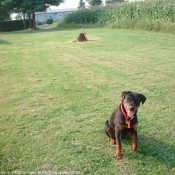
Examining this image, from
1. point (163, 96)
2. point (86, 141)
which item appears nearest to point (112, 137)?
point (86, 141)

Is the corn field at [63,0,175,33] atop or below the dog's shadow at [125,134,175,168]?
atop

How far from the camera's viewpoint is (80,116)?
13.8 ft

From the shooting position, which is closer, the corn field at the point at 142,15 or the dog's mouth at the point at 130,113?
the dog's mouth at the point at 130,113

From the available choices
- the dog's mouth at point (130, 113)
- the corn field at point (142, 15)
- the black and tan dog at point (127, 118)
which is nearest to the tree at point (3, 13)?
the corn field at point (142, 15)

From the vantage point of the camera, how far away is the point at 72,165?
2.89 metres

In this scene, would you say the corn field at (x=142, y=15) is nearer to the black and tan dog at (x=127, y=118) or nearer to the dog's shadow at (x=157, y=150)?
the dog's shadow at (x=157, y=150)

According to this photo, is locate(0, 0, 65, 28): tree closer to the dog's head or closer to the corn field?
the corn field

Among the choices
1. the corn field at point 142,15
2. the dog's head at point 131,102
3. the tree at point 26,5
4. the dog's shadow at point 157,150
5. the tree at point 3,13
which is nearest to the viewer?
the dog's head at point 131,102

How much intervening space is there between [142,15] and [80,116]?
727 inches

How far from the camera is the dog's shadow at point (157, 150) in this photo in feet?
9.76

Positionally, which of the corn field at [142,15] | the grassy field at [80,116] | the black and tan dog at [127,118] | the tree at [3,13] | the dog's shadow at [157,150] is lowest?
the dog's shadow at [157,150]

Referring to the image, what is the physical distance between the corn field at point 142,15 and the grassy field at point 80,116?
34.5ft

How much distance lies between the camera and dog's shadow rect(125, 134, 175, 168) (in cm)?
297

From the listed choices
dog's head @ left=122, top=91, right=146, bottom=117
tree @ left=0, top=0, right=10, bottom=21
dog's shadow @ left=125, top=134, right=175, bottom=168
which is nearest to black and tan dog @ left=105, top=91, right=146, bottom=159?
dog's head @ left=122, top=91, right=146, bottom=117
